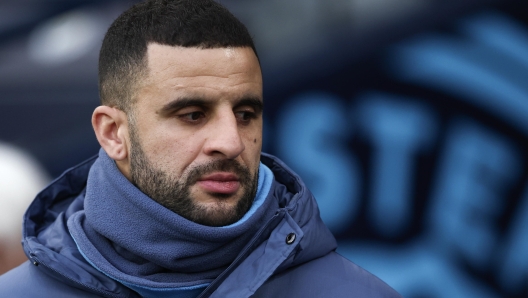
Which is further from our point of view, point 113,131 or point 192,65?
point 113,131

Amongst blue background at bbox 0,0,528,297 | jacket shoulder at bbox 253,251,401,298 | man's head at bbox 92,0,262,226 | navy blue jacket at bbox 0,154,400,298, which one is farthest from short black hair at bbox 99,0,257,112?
blue background at bbox 0,0,528,297

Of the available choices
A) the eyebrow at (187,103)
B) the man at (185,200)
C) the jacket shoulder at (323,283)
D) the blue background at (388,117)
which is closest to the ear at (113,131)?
the man at (185,200)

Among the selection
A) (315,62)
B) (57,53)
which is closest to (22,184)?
(57,53)

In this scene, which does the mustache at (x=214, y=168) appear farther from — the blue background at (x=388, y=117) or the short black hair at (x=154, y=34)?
the blue background at (x=388, y=117)

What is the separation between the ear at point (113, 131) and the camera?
1708 mm

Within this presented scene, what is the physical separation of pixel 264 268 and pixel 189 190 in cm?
26

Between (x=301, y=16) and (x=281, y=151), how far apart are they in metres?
0.57

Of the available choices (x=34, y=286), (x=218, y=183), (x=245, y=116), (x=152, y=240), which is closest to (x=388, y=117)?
(x=245, y=116)

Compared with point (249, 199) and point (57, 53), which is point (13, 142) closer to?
point (57, 53)

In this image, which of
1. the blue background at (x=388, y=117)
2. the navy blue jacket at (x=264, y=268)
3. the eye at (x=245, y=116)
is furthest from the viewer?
the blue background at (x=388, y=117)

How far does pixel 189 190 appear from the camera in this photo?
1.60 metres

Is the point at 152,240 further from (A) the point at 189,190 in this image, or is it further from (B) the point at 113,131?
(B) the point at 113,131

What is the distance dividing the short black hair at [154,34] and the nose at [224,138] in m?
0.18

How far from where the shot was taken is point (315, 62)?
111 inches
